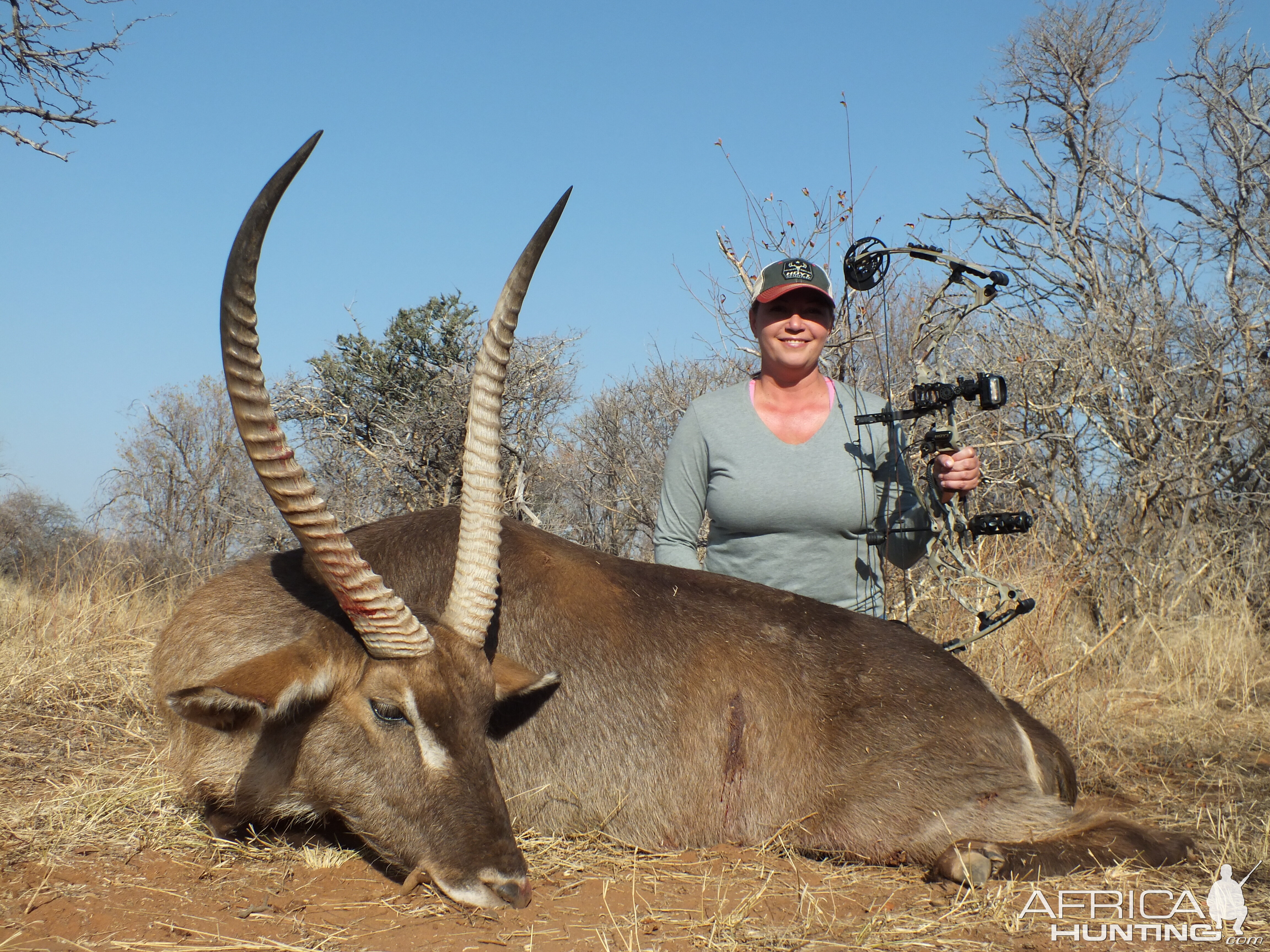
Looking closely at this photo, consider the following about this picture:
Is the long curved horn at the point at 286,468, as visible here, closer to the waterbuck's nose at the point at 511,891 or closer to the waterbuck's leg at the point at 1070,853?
the waterbuck's nose at the point at 511,891

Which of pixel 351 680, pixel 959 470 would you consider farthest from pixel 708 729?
pixel 959 470

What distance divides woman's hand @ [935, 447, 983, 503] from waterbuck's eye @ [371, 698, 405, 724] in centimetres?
255

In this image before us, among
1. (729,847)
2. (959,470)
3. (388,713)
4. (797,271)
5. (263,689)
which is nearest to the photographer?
(263,689)

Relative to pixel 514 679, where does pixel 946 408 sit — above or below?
above

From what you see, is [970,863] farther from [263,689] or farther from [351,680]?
[263,689]

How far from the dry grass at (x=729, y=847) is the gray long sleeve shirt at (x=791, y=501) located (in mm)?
1515

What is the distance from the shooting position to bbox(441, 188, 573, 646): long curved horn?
Result: 3277mm

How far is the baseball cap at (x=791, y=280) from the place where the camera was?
188 inches

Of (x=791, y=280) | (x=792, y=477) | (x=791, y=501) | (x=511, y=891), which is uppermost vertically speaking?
(x=791, y=280)

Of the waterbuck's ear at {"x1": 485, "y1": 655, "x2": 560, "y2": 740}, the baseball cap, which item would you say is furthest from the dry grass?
the baseball cap

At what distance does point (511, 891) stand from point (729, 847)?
98 cm

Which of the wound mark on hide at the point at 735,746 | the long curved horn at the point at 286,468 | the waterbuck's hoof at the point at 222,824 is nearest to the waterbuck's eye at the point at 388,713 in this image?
the long curved horn at the point at 286,468
